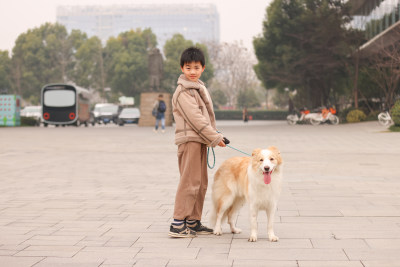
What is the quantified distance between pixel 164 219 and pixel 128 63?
65.0 m

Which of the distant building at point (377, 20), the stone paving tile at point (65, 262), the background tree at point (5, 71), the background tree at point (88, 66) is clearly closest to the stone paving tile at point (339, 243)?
the stone paving tile at point (65, 262)

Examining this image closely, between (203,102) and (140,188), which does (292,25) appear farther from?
(203,102)

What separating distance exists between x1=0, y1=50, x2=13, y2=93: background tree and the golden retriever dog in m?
71.0

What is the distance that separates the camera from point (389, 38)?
3472cm

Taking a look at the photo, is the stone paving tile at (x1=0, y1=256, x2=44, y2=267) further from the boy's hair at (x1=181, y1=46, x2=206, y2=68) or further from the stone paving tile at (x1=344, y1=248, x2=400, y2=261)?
the stone paving tile at (x1=344, y1=248, x2=400, y2=261)

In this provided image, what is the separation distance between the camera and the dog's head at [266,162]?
4414 millimetres

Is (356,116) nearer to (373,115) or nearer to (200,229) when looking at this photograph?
(373,115)

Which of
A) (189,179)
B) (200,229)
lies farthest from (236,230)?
(189,179)

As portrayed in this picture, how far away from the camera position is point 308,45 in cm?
3769

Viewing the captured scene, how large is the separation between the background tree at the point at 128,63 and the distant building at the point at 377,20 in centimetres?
3072

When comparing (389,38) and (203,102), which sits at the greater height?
(389,38)

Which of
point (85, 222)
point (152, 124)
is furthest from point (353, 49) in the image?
point (85, 222)

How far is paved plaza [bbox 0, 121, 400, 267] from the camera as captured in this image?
4297mm

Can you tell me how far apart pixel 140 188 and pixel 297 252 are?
14.0ft
